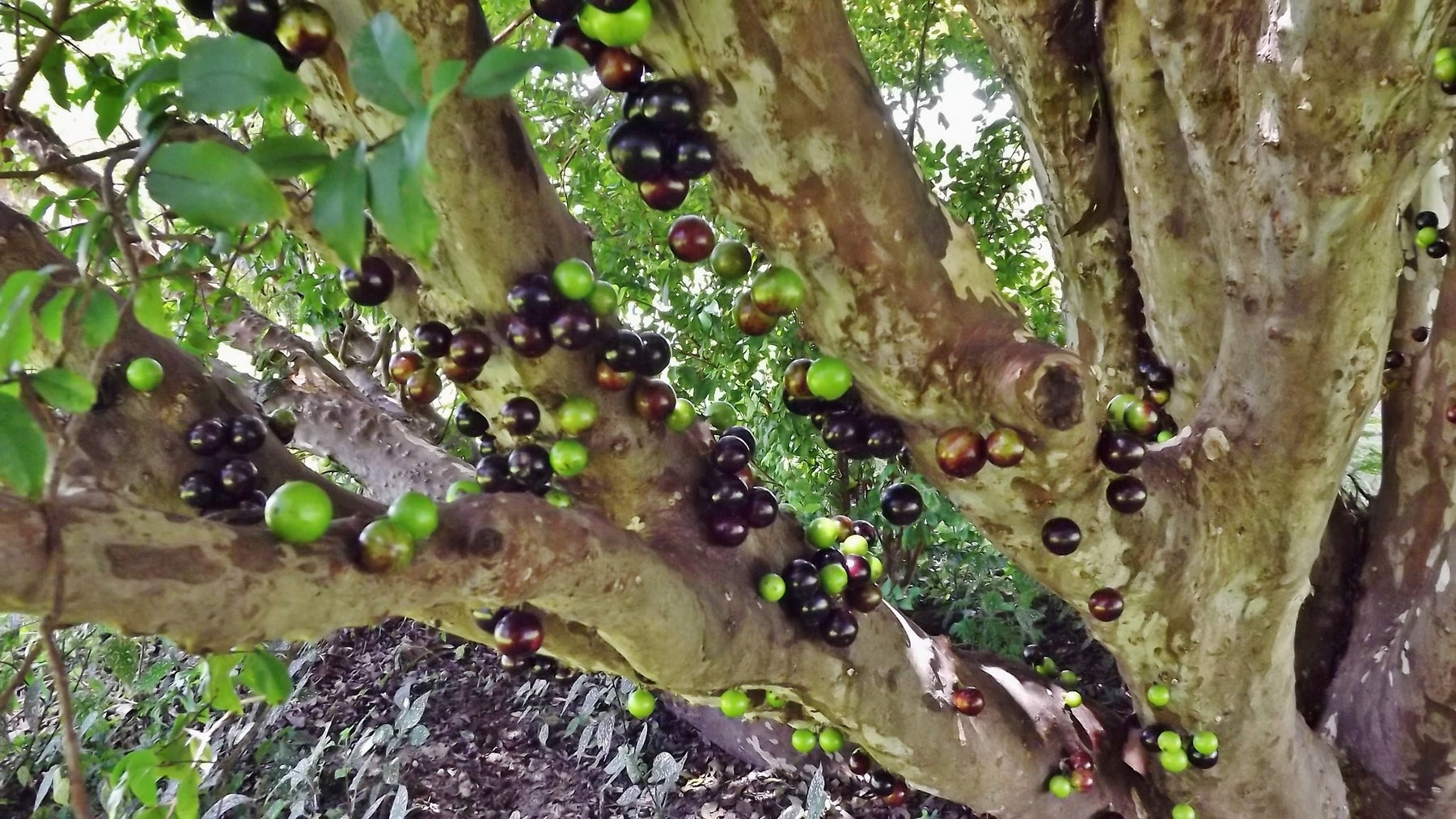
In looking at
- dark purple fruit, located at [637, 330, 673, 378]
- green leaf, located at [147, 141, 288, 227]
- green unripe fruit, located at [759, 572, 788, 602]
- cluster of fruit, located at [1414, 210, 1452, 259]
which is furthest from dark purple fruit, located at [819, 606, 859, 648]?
cluster of fruit, located at [1414, 210, 1452, 259]

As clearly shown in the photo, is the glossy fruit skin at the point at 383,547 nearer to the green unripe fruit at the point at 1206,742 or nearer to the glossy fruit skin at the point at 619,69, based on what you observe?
the glossy fruit skin at the point at 619,69

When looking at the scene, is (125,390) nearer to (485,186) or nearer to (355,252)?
(485,186)

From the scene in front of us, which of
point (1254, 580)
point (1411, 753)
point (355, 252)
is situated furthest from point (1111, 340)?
point (355, 252)

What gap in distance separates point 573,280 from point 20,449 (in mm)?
758

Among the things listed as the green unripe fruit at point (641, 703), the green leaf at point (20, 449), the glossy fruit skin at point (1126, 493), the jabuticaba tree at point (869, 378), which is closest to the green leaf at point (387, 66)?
the jabuticaba tree at point (869, 378)

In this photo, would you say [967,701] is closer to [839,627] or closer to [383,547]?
[839,627]

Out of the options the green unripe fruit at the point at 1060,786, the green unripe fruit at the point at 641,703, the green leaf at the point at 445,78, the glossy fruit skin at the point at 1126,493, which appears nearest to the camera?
the green leaf at the point at 445,78

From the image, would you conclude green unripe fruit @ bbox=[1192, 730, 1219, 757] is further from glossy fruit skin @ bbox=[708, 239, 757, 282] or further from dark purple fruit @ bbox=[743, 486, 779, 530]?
glossy fruit skin @ bbox=[708, 239, 757, 282]

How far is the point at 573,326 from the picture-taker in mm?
1353

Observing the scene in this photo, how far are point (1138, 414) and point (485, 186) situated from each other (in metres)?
1.34

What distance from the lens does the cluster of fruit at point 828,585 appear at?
1809 millimetres

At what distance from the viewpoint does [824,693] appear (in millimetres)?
1915

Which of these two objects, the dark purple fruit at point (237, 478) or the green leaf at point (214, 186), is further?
the dark purple fruit at point (237, 478)

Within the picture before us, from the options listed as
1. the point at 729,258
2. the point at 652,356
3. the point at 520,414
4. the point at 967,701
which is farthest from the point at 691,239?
the point at 967,701
